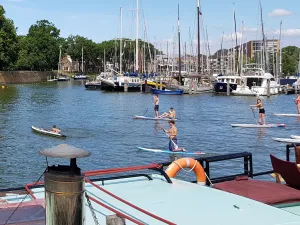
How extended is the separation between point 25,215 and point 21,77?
117078 mm

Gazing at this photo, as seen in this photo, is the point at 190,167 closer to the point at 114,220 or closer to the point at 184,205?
the point at 184,205

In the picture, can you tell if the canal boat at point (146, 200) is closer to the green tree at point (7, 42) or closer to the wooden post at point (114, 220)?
the wooden post at point (114, 220)

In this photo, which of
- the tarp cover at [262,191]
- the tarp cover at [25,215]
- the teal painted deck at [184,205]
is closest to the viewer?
the tarp cover at [25,215]

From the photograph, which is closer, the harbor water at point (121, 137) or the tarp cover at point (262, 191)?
the tarp cover at point (262, 191)

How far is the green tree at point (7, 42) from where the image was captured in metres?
108

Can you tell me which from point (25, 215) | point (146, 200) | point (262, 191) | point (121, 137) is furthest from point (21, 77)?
point (25, 215)

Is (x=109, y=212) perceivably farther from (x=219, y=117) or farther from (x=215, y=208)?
(x=219, y=117)

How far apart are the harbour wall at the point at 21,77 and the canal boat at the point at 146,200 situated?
107m

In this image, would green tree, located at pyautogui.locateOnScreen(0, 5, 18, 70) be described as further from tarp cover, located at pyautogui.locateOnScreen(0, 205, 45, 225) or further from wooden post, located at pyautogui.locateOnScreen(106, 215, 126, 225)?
wooden post, located at pyautogui.locateOnScreen(106, 215, 126, 225)

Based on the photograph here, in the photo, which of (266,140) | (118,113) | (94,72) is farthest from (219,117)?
(94,72)

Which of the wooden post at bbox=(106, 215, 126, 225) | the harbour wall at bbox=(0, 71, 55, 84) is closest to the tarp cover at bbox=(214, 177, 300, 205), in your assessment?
the wooden post at bbox=(106, 215, 126, 225)

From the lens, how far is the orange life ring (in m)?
7.75

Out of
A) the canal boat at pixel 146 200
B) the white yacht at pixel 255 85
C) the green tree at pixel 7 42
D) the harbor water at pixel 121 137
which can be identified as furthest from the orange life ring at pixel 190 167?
the green tree at pixel 7 42

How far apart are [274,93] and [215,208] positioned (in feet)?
234
